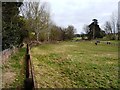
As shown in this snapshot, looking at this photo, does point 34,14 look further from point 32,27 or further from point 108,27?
point 108,27

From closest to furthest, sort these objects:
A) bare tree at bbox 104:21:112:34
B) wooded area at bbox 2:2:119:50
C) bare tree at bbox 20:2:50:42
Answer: wooded area at bbox 2:2:119:50
bare tree at bbox 20:2:50:42
bare tree at bbox 104:21:112:34

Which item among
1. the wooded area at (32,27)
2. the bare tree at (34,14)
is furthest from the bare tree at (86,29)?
the bare tree at (34,14)

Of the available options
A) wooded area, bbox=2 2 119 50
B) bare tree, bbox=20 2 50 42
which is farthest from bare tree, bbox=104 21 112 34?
bare tree, bbox=20 2 50 42

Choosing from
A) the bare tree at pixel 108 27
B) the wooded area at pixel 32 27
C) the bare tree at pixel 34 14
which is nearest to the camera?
the wooded area at pixel 32 27

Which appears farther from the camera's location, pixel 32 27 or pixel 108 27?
pixel 108 27

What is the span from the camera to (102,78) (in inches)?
→ 392

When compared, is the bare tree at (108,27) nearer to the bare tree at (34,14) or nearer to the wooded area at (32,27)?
the wooded area at (32,27)

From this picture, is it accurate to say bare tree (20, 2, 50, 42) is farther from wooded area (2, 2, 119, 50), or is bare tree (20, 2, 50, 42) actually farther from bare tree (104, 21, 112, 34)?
bare tree (104, 21, 112, 34)

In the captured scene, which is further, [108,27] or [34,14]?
[108,27]

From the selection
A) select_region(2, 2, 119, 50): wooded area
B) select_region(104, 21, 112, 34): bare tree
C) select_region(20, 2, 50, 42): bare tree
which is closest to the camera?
select_region(2, 2, 119, 50): wooded area

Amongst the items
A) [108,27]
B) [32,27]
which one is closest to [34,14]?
[32,27]

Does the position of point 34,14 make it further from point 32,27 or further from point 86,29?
point 86,29

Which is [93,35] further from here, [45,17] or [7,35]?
[7,35]

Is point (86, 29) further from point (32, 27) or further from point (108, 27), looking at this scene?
point (32, 27)
